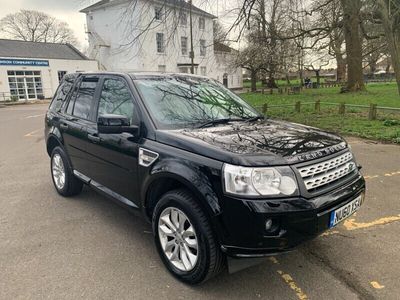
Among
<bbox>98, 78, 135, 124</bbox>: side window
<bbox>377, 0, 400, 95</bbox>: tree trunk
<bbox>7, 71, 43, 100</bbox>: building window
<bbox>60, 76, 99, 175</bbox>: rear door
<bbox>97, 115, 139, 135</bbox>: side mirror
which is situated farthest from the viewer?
<bbox>7, 71, 43, 100</bbox>: building window

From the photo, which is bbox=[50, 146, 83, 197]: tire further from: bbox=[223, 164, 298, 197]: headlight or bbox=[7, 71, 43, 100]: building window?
bbox=[7, 71, 43, 100]: building window

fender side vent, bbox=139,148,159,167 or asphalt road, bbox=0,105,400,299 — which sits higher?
fender side vent, bbox=139,148,159,167

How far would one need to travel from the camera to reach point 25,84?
120 feet

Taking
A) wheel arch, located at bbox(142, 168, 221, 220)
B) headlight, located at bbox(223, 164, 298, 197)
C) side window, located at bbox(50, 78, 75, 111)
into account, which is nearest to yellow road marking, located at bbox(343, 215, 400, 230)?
headlight, located at bbox(223, 164, 298, 197)

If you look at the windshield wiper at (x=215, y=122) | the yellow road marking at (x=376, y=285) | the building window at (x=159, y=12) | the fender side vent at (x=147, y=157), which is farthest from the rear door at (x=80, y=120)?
the building window at (x=159, y=12)

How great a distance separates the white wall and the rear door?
3392cm

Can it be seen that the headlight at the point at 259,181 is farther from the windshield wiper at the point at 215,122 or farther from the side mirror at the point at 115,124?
the side mirror at the point at 115,124

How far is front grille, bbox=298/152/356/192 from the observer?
2.83m

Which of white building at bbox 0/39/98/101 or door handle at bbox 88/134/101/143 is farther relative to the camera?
white building at bbox 0/39/98/101

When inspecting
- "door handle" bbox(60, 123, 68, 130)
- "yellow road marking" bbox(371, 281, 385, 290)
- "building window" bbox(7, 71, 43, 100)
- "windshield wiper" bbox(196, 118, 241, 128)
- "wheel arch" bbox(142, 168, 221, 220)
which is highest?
"building window" bbox(7, 71, 43, 100)

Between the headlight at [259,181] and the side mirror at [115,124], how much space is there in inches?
48.4

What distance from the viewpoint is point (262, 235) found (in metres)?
2.66

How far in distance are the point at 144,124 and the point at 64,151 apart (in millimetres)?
2220

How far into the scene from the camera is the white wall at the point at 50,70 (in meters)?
34.6
